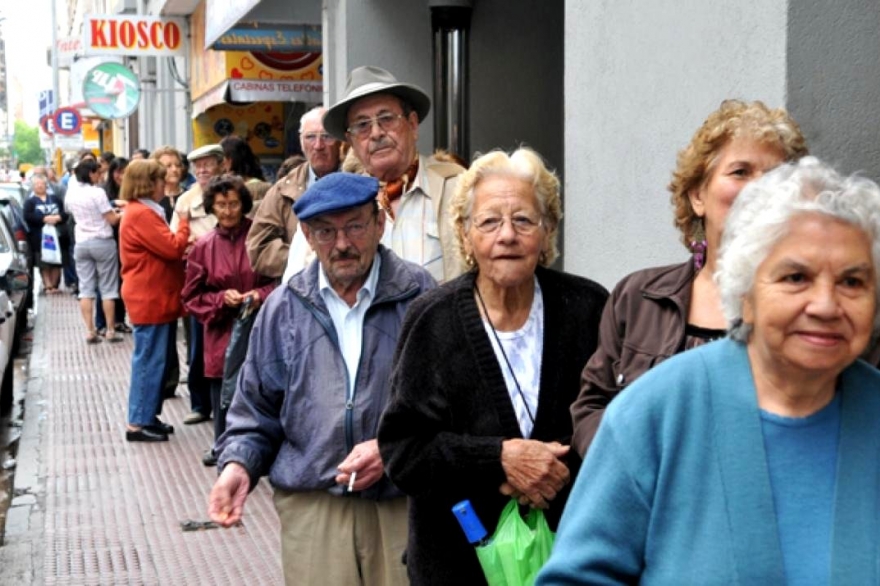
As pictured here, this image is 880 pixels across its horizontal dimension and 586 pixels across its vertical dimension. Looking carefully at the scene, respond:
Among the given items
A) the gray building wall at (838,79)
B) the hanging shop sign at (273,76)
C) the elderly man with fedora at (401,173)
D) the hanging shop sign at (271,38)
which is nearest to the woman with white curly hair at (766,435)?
the gray building wall at (838,79)

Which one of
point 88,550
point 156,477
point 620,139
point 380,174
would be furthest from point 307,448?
point 156,477

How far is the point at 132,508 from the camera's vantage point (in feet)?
28.4

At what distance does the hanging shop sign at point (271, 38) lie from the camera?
1419 centimetres

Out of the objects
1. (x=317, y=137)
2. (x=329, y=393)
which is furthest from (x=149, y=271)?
(x=329, y=393)

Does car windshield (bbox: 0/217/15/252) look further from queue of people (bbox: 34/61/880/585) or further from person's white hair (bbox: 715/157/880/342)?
person's white hair (bbox: 715/157/880/342)

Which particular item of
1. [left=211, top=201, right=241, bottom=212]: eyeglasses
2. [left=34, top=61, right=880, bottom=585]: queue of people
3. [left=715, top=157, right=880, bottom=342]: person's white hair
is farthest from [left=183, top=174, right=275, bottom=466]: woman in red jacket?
[left=715, top=157, right=880, bottom=342]: person's white hair

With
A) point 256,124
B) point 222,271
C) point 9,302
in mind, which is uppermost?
point 256,124

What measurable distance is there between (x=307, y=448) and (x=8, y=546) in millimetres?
4383

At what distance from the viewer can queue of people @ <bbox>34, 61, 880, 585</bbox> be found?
7.68ft

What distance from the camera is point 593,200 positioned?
5805mm

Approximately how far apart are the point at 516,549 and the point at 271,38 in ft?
38.5

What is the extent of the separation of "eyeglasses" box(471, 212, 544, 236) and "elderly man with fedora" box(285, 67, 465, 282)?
4.16ft

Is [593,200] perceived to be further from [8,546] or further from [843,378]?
[8,546]

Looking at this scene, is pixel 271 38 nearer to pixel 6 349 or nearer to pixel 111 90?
pixel 6 349
